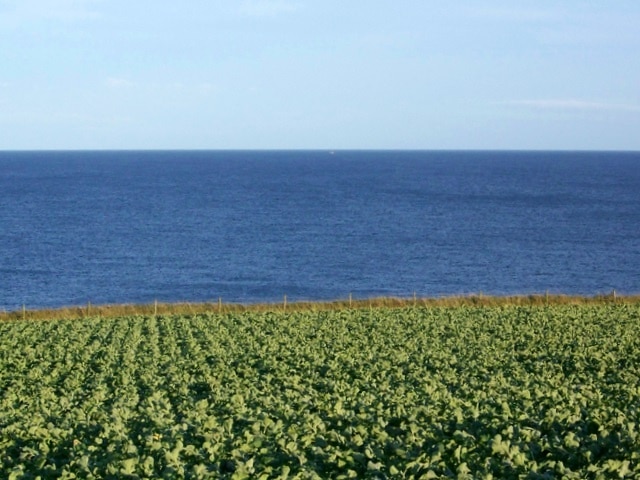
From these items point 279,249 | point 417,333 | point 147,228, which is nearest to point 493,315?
point 417,333

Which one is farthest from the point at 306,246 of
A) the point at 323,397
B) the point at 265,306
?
the point at 323,397

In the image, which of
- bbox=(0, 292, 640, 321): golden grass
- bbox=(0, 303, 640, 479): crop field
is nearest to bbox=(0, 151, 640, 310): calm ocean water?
bbox=(0, 292, 640, 321): golden grass

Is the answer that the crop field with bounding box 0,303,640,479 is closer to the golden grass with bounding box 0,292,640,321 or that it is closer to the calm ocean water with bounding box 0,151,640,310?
the golden grass with bounding box 0,292,640,321

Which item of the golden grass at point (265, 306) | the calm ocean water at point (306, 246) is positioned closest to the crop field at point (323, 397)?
the golden grass at point (265, 306)

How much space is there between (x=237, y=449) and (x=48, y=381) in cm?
1114

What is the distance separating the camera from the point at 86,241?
4021 inches

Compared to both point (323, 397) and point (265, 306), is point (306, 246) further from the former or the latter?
point (323, 397)

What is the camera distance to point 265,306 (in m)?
45.4

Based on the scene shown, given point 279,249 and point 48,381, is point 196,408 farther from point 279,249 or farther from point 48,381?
point 279,249

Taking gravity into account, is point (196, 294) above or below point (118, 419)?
below

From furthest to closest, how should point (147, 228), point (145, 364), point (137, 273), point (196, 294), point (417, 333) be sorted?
point (147, 228)
point (137, 273)
point (196, 294)
point (417, 333)
point (145, 364)

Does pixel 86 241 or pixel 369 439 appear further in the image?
pixel 86 241

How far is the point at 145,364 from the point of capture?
2594 centimetres

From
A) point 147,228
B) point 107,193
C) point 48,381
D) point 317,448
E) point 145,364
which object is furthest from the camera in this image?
point 107,193
